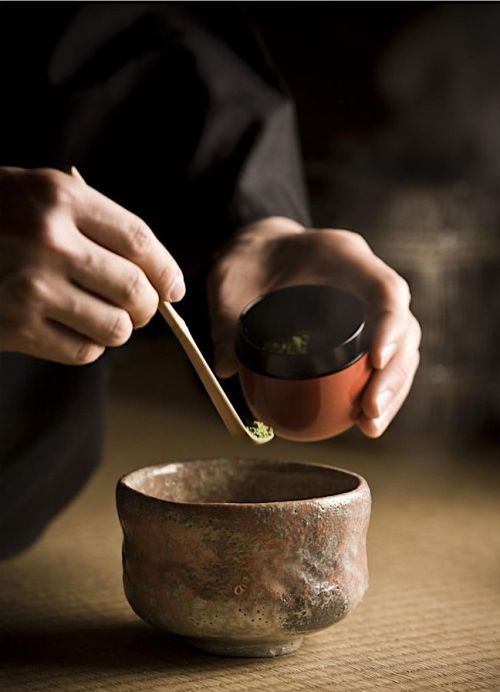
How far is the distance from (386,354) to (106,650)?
1.15ft

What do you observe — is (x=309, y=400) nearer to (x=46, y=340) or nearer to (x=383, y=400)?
(x=383, y=400)

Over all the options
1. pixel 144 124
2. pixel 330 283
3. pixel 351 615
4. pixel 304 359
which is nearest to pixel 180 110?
pixel 144 124

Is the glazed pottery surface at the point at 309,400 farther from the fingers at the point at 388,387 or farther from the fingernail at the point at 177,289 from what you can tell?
the fingernail at the point at 177,289

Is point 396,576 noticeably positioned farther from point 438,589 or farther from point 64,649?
point 64,649

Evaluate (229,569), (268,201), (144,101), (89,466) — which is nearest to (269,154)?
(268,201)

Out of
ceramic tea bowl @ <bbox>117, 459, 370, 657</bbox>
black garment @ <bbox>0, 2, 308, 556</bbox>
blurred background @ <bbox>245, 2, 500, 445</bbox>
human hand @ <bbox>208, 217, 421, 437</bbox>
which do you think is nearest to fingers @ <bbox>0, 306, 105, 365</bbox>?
ceramic tea bowl @ <bbox>117, 459, 370, 657</bbox>

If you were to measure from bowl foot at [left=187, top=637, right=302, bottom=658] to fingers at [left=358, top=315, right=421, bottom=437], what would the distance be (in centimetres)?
21

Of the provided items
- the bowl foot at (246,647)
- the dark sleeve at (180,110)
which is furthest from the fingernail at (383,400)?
the dark sleeve at (180,110)

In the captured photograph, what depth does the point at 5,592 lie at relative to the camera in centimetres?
109

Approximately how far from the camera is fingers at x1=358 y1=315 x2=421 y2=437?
1007mm

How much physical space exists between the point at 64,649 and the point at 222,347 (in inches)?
12.9

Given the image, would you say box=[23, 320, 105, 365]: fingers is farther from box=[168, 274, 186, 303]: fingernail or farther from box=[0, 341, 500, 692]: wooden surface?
box=[0, 341, 500, 692]: wooden surface

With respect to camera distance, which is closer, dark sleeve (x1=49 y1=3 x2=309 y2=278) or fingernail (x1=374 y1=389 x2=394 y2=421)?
fingernail (x1=374 y1=389 x2=394 y2=421)

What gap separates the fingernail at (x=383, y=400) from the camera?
3.29ft
